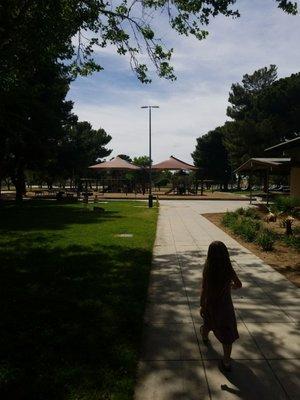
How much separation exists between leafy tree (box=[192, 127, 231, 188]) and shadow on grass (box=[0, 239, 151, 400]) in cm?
6619

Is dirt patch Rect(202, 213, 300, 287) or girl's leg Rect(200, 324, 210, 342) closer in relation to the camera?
girl's leg Rect(200, 324, 210, 342)

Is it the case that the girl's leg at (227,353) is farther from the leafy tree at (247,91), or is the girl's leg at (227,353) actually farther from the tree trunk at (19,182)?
the leafy tree at (247,91)

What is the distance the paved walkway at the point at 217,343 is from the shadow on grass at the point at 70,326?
0.83 feet

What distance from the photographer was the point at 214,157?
76.0 m

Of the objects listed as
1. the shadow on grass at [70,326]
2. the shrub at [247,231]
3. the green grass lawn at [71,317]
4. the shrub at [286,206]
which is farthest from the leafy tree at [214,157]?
the shadow on grass at [70,326]

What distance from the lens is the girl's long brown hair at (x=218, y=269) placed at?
5.19 metres

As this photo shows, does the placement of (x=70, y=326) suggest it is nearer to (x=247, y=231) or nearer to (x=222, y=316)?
(x=222, y=316)

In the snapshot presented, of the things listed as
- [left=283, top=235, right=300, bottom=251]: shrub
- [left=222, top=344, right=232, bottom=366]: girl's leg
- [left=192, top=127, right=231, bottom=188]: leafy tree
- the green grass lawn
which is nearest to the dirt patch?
[left=283, top=235, right=300, bottom=251]: shrub

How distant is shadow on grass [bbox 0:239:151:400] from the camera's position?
14.9 ft

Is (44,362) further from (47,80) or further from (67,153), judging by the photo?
(67,153)

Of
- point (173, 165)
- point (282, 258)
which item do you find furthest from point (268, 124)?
point (282, 258)

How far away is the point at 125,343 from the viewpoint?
5688 mm

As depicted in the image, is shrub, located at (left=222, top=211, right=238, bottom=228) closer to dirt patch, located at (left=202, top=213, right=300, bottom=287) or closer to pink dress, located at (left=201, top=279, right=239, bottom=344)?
dirt patch, located at (left=202, top=213, right=300, bottom=287)

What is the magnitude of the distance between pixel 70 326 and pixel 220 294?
7.57ft
